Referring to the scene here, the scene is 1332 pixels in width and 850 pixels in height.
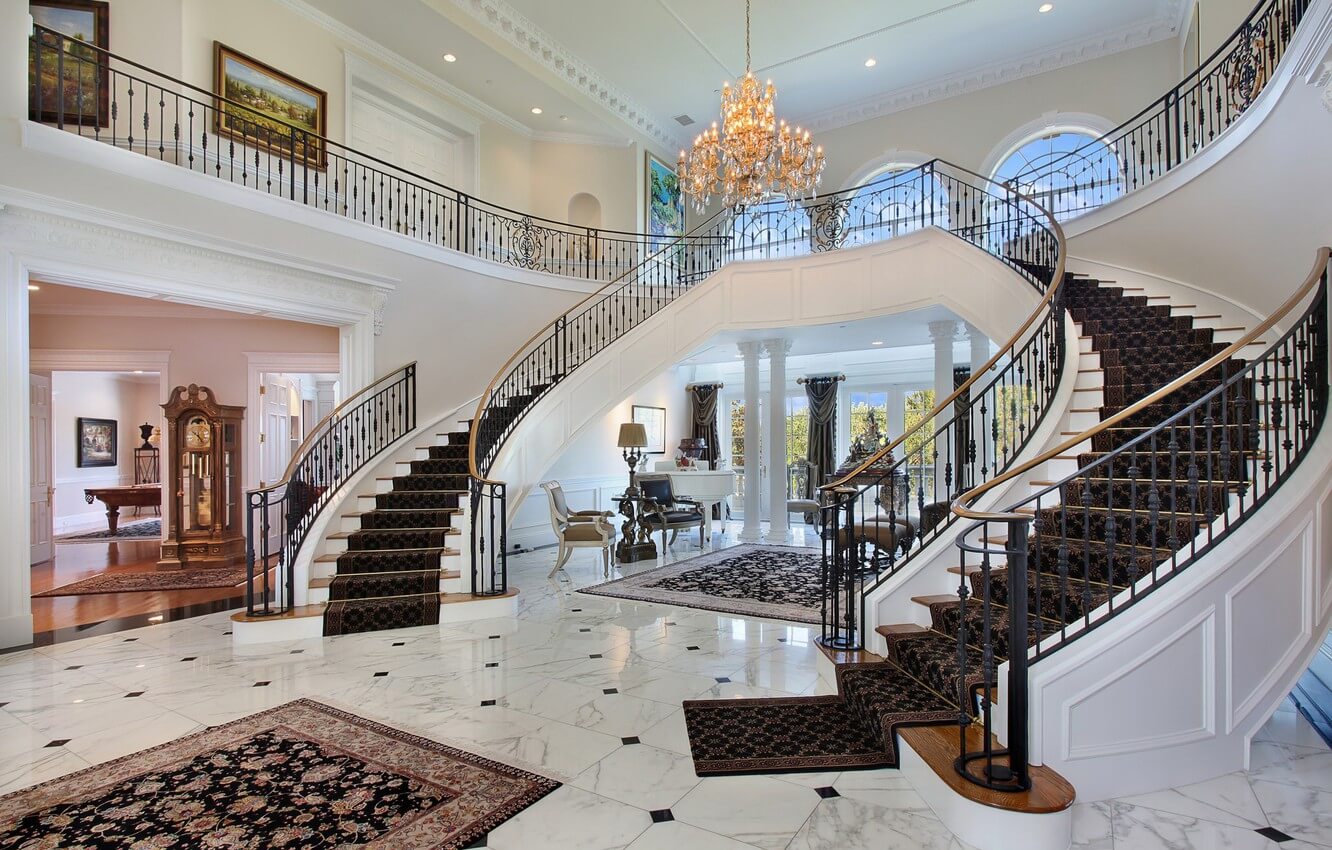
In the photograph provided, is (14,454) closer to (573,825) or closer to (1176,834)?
(573,825)

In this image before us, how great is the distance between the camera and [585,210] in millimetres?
11344

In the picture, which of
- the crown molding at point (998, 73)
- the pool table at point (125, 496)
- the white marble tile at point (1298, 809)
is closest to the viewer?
the white marble tile at point (1298, 809)

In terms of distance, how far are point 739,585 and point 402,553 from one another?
3339 millimetres

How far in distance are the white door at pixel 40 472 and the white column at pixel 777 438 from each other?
9414 mm

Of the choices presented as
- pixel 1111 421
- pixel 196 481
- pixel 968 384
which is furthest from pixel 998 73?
pixel 196 481

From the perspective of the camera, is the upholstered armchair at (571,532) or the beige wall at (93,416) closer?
the upholstered armchair at (571,532)

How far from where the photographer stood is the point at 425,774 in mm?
3012

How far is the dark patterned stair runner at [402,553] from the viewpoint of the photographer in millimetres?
5500

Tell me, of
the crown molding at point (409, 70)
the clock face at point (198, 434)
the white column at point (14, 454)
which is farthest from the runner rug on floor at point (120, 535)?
the crown molding at point (409, 70)

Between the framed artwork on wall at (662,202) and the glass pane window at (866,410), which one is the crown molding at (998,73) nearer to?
the framed artwork on wall at (662,202)

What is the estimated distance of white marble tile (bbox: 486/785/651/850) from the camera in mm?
2484

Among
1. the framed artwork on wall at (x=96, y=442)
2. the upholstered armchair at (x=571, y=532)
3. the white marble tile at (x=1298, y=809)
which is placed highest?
the framed artwork on wall at (x=96, y=442)

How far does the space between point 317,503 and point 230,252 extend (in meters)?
2.44

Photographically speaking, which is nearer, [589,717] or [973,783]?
[973,783]
